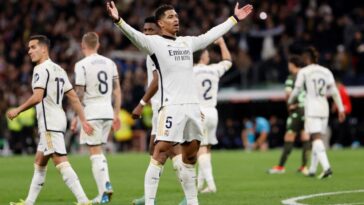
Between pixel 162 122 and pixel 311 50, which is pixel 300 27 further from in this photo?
pixel 162 122

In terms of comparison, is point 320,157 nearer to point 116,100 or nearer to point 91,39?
point 116,100

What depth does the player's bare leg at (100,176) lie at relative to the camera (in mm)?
13914

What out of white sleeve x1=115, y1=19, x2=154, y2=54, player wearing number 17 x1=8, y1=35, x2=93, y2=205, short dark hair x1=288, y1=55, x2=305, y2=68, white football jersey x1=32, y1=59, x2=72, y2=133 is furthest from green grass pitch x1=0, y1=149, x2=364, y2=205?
white sleeve x1=115, y1=19, x2=154, y2=54

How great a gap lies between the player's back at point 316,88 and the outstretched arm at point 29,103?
733cm

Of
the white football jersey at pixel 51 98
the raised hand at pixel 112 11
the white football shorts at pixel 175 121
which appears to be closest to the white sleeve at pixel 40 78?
the white football jersey at pixel 51 98

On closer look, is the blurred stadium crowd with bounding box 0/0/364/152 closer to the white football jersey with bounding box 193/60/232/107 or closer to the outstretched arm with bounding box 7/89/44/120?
the white football jersey with bounding box 193/60/232/107

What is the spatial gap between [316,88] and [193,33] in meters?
18.3

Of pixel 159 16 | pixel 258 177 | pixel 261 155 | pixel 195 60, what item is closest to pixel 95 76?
pixel 195 60

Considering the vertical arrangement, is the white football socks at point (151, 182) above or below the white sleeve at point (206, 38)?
below

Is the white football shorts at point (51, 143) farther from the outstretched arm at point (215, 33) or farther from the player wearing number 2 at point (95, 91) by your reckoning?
the outstretched arm at point (215, 33)

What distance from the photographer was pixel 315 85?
18.4 m

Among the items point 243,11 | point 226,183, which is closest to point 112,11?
point 243,11

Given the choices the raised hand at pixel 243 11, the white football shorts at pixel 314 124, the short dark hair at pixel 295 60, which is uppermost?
the raised hand at pixel 243 11

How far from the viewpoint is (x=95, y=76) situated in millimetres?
14523
